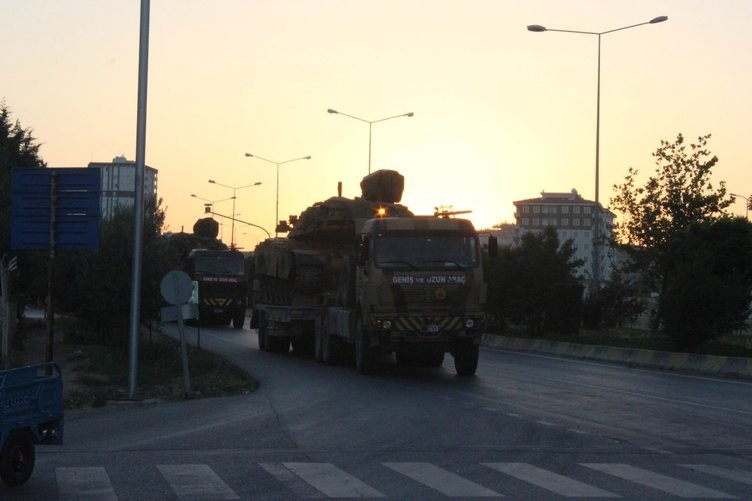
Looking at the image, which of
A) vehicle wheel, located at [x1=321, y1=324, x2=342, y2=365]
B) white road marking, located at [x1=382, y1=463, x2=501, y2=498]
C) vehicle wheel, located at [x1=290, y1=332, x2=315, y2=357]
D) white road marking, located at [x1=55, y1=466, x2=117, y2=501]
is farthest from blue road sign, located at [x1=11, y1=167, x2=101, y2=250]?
vehicle wheel, located at [x1=290, y1=332, x2=315, y2=357]

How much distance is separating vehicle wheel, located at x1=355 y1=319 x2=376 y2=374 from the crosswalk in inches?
519

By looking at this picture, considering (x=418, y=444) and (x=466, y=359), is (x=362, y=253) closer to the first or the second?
(x=466, y=359)

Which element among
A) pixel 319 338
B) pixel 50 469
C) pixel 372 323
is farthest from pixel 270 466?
pixel 319 338

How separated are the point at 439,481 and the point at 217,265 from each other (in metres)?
44.3

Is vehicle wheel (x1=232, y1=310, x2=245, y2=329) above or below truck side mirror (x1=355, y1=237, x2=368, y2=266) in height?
below

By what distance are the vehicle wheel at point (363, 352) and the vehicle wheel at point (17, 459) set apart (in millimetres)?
14702

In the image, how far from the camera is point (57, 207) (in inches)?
758

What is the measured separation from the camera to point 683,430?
1560 centimetres

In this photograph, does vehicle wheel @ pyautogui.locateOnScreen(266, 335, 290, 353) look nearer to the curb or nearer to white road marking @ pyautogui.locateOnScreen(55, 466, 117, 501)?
the curb

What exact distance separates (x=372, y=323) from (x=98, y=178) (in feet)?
24.1

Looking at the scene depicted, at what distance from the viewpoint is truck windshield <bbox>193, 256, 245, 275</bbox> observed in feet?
178

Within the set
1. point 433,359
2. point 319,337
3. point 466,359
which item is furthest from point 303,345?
point 466,359

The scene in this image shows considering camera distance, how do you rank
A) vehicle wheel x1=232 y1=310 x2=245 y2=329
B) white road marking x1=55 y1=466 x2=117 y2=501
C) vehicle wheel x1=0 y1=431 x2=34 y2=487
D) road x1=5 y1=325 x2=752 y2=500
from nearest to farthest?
white road marking x1=55 y1=466 x2=117 y2=501 < vehicle wheel x1=0 y1=431 x2=34 y2=487 < road x1=5 y1=325 x2=752 y2=500 < vehicle wheel x1=232 y1=310 x2=245 y2=329

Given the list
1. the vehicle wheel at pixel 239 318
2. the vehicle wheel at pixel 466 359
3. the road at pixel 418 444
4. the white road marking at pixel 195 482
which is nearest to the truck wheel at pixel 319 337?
the vehicle wheel at pixel 466 359
